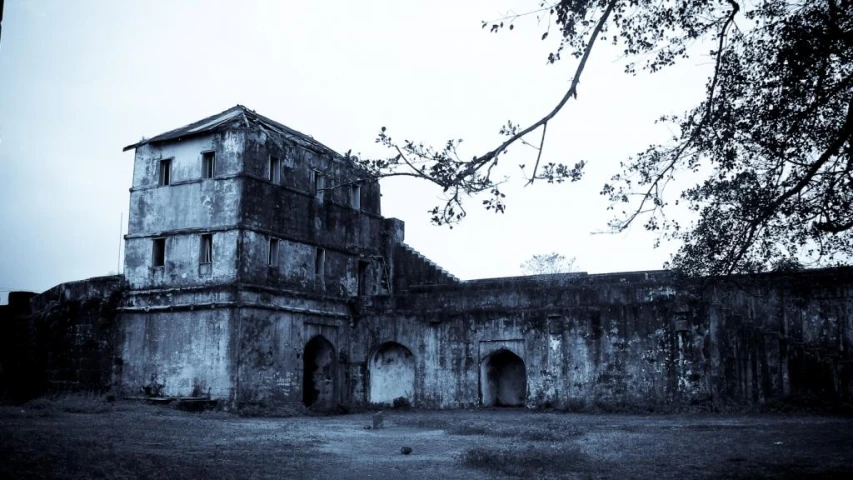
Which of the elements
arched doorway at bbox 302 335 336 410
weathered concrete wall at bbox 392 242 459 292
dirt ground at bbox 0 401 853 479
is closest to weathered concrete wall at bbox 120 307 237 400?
dirt ground at bbox 0 401 853 479

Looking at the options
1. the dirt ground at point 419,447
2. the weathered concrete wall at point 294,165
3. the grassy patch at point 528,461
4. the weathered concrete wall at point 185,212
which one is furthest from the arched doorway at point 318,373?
the grassy patch at point 528,461

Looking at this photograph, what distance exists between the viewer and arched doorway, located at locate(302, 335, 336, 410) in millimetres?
23719

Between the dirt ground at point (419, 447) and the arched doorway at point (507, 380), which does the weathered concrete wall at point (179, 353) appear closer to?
the dirt ground at point (419, 447)

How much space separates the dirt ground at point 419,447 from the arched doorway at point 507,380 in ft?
18.7

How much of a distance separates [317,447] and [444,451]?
216cm

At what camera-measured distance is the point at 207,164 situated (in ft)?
72.2

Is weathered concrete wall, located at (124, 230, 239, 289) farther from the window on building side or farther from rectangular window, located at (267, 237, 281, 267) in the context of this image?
the window on building side

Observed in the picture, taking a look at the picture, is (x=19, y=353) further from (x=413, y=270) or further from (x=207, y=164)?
(x=413, y=270)

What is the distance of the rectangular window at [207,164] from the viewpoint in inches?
861

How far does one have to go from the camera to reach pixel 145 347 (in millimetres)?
21469

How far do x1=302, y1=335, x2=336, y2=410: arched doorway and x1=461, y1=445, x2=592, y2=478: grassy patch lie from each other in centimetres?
1322

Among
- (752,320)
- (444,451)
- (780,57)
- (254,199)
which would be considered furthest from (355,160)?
(752,320)

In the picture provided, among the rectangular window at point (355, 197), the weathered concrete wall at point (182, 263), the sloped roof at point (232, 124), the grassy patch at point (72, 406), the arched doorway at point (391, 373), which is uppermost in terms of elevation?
the sloped roof at point (232, 124)

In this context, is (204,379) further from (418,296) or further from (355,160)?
(355,160)
